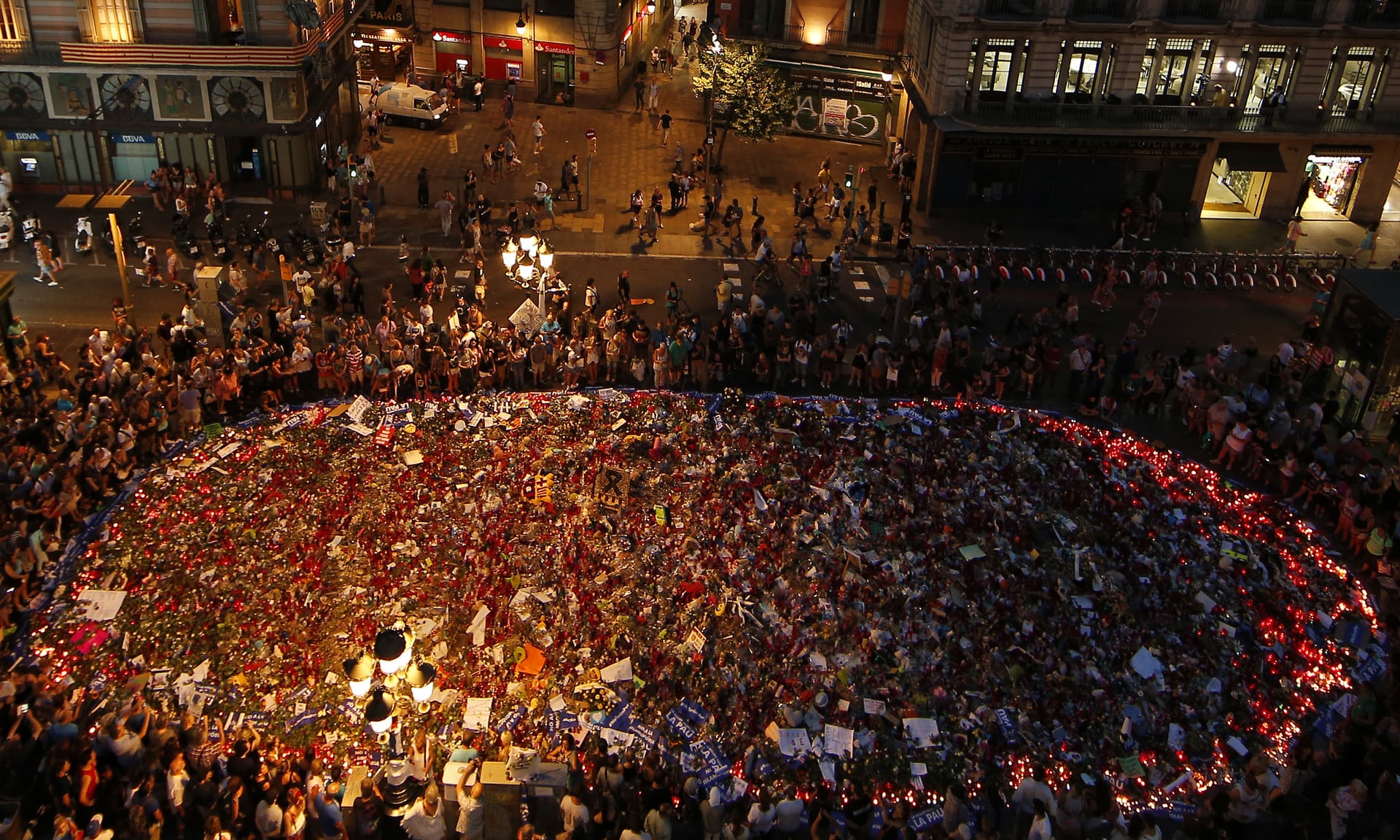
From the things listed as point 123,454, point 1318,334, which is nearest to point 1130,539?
point 1318,334

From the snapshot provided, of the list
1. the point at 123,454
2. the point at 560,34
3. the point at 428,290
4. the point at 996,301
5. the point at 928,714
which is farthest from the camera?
the point at 560,34

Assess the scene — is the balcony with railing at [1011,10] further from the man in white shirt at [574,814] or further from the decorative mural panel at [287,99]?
the man in white shirt at [574,814]

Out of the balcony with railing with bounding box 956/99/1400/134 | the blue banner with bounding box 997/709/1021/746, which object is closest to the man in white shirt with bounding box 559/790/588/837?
the blue banner with bounding box 997/709/1021/746

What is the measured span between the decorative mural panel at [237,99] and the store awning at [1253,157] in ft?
119

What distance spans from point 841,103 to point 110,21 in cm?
2911

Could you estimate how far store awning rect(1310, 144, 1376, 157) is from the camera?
161ft

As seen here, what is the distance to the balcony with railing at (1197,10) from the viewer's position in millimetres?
46000

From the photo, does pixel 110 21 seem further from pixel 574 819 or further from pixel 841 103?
pixel 574 819

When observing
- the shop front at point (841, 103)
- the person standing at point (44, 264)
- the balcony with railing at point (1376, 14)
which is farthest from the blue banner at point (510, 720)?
A: the balcony with railing at point (1376, 14)

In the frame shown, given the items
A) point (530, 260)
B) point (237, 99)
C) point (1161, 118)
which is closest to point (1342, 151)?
point (1161, 118)

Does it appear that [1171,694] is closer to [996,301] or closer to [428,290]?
[996,301]

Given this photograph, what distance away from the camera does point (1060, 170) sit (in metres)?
49.2

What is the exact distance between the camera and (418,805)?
21.9 m

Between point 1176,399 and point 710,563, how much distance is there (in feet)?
53.0
